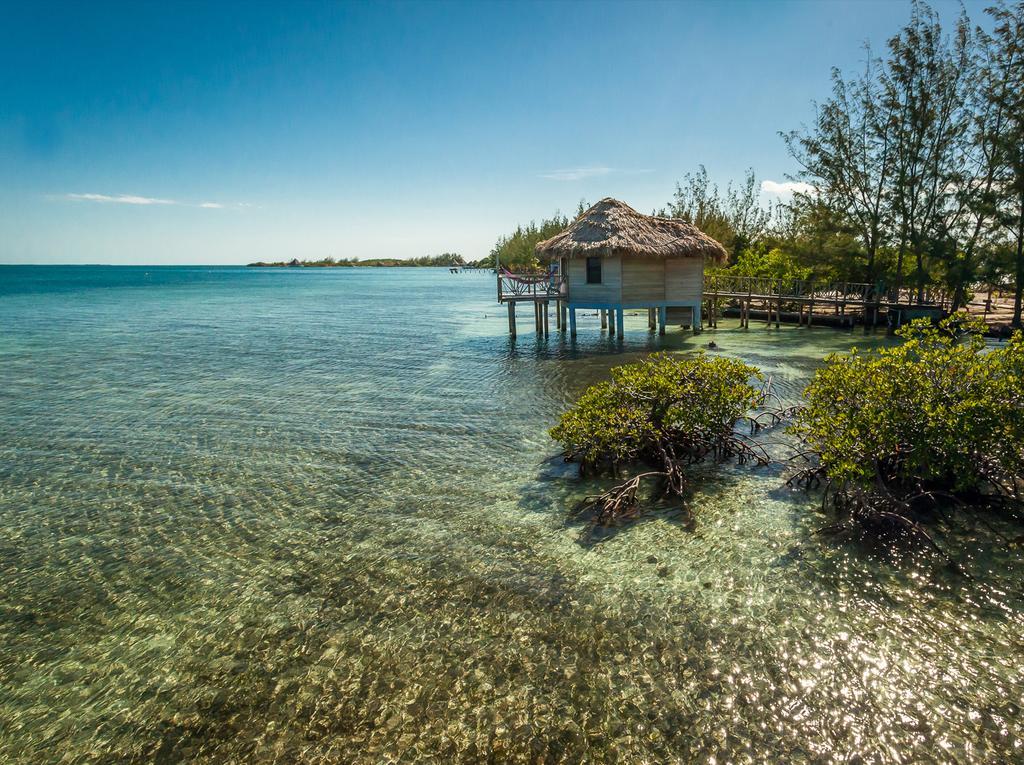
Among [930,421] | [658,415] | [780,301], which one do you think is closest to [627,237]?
[780,301]

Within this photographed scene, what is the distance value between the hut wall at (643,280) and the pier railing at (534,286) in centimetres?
308

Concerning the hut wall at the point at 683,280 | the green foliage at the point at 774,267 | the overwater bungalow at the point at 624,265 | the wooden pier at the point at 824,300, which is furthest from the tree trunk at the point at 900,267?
the hut wall at the point at 683,280

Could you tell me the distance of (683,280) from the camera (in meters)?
25.0

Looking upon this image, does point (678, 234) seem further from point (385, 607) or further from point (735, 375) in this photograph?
point (385, 607)

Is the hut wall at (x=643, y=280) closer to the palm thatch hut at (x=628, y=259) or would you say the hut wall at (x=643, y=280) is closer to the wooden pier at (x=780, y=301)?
the palm thatch hut at (x=628, y=259)

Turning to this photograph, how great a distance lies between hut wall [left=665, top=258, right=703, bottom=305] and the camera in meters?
24.8

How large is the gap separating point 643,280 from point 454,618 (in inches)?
806

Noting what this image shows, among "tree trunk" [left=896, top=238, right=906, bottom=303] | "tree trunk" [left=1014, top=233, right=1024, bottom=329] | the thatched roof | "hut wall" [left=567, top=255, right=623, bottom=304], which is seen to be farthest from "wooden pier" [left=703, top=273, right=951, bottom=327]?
"hut wall" [left=567, top=255, right=623, bottom=304]

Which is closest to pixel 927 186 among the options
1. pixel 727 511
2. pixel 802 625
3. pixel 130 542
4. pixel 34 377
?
pixel 727 511

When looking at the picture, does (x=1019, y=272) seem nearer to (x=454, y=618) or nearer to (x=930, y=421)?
(x=930, y=421)

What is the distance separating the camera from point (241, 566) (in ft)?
23.3

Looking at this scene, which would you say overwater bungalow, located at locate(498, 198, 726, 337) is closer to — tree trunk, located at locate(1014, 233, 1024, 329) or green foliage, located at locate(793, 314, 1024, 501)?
tree trunk, located at locate(1014, 233, 1024, 329)

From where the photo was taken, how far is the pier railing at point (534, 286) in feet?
83.6

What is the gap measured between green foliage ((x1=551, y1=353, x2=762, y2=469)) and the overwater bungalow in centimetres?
1347
